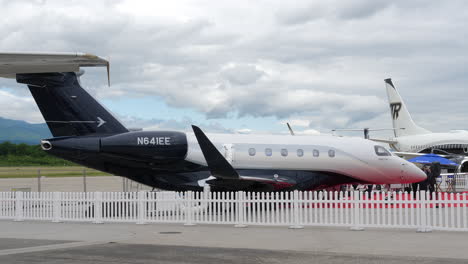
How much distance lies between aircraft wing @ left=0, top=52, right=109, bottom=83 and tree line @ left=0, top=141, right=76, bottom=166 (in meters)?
83.6

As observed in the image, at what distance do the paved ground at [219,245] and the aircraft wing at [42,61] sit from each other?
3651 millimetres

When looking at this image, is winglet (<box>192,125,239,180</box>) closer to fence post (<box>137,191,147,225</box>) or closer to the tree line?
fence post (<box>137,191,147,225</box>)

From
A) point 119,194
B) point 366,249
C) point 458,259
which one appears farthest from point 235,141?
point 458,259

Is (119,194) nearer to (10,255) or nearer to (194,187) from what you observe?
(194,187)

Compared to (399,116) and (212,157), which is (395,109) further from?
(212,157)

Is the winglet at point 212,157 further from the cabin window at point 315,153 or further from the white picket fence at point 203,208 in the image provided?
the cabin window at point 315,153

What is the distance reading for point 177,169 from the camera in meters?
22.0

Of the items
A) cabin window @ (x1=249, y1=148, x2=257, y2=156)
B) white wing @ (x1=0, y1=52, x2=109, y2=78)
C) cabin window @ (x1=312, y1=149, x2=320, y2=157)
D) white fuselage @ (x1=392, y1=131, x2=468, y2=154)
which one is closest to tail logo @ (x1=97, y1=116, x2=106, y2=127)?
cabin window @ (x1=249, y1=148, x2=257, y2=156)

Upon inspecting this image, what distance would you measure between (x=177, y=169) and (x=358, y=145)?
735 centimetres

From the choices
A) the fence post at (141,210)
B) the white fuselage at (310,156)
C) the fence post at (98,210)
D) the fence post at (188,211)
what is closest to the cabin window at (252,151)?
the white fuselage at (310,156)

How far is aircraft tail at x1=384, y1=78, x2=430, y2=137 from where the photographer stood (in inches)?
2339

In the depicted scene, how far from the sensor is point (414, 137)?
54.9 metres

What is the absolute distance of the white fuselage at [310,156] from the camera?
22.3 meters

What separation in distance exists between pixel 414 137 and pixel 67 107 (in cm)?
4117
